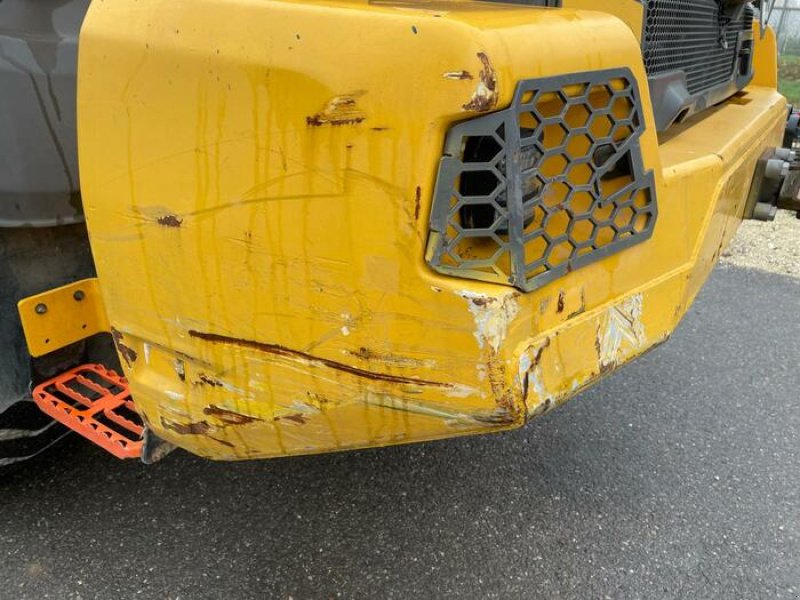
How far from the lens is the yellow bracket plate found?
69.8 inches

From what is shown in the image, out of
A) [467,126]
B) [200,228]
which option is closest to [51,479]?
[200,228]

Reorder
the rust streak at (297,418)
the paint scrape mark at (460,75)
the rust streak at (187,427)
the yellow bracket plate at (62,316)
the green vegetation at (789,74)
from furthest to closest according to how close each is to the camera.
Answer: the green vegetation at (789,74)
the yellow bracket plate at (62,316)
the rust streak at (187,427)
the rust streak at (297,418)
the paint scrape mark at (460,75)

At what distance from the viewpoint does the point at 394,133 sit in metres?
1.19

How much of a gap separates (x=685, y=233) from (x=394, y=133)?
0.85 m

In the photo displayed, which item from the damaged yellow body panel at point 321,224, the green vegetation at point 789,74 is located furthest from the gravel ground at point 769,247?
the green vegetation at point 789,74

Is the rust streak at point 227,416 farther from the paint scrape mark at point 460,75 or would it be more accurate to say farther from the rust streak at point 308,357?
the paint scrape mark at point 460,75

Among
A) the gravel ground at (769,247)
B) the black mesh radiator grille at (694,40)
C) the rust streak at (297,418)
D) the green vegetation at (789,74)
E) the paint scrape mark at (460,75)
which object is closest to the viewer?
the paint scrape mark at (460,75)

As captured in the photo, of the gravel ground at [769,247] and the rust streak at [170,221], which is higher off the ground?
the rust streak at [170,221]

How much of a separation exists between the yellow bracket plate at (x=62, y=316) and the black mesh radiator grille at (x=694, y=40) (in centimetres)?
158

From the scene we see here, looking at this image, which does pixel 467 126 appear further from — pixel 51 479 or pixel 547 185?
pixel 51 479

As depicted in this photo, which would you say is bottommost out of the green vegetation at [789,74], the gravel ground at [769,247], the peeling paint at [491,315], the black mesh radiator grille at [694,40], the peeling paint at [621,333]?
the gravel ground at [769,247]

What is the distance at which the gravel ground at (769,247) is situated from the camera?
4.97 m

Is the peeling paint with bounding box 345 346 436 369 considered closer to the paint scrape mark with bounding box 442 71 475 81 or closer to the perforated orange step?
the paint scrape mark with bounding box 442 71 475 81

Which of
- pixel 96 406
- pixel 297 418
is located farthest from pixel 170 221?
pixel 96 406
